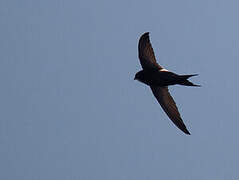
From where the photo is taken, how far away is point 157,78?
12.2 meters

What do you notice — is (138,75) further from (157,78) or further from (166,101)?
(166,101)

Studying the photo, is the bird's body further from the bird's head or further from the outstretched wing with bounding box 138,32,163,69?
the outstretched wing with bounding box 138,32,163,69

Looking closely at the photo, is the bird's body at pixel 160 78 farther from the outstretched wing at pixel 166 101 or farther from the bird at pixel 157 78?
the outstretched wing at pixel 166 101

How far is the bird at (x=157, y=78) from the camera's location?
12125 millimetres

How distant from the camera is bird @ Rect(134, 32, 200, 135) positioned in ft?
39.8

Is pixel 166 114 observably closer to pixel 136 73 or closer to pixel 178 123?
pixel 178 123

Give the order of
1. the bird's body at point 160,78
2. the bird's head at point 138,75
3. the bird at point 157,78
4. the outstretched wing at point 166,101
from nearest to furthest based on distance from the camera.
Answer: the bird's body at point 160,78, the bird at point 157,78, the bird's head at point 138,75, the outstretched wing at point 166,101

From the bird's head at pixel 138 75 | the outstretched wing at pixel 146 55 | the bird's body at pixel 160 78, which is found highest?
the outstretched wing at pixel 146 55

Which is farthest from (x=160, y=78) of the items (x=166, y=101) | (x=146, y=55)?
(x=166, y=101)

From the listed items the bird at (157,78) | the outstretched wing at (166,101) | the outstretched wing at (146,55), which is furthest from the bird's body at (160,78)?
the outstretched wing at (166,101)

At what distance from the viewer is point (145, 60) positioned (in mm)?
12719

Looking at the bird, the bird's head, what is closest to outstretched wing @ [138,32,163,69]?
the bird

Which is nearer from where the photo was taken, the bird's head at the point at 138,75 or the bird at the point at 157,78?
the bird at the point at 157,78

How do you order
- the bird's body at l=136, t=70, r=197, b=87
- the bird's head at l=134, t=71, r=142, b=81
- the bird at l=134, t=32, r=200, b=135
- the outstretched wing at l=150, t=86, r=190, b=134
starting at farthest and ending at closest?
the outstretched wing at l=150, t=86, r=190, b=134 < the bird's head at l=134, t=71, r=142, b=81 < the bird at l=134, t=32, r=200, b=135 < the bird's body at l=136, t=70, r=197, b=87
